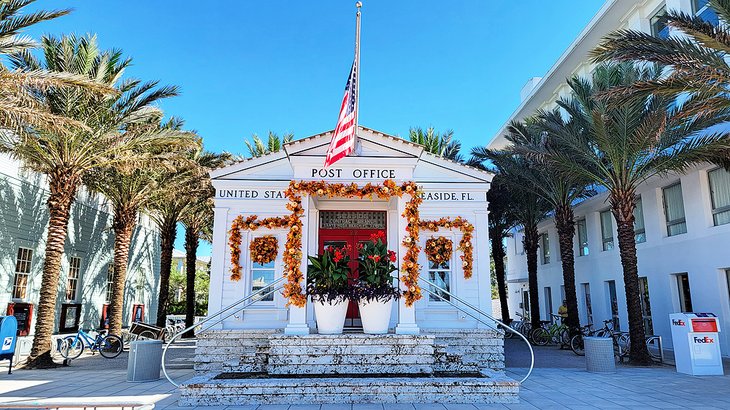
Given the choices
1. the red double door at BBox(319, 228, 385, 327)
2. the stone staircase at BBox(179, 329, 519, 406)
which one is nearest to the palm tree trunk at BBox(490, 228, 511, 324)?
the red double door at BBox(319, 228, 385, 327)

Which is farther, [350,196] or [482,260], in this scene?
[482,260]

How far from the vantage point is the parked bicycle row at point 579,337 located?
13.1m

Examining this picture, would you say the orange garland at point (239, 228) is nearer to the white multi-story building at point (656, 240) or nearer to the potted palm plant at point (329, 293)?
the potted palm plant at point (329, 293)

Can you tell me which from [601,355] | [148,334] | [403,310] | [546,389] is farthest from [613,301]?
[148,334]

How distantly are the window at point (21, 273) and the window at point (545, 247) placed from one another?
71.6ft

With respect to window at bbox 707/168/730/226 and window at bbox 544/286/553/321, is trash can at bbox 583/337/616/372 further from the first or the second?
window at bbox 544/286/553/321

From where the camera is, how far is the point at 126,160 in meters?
12.6

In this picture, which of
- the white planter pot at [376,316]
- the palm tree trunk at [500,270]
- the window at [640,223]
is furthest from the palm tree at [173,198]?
the window at [640,223]

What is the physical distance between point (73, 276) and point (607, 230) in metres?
20.5

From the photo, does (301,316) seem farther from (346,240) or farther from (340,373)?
(346,240)

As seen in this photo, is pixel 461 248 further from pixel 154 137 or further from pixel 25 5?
pixel 25 5

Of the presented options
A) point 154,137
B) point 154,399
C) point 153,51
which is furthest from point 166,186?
point 154,399

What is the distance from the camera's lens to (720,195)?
42.5ft

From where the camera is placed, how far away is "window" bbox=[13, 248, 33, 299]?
15062mm
